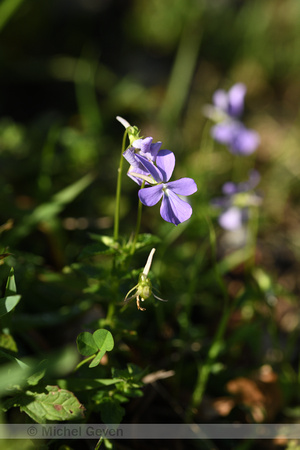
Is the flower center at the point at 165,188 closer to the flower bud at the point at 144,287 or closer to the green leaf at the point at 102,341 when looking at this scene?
the flower bud at the point at 144,287

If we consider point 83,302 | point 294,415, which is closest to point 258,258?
point 294,415

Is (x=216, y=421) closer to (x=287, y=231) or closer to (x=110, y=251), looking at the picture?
(x=110, y=251)

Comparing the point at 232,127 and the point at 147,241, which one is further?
the point at 232,127

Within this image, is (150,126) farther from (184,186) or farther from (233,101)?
(184,186)

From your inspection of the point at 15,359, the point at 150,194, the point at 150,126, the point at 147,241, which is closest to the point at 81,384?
the point at 15,359

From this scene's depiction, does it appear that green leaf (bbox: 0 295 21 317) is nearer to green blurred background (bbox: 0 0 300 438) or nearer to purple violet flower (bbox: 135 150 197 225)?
green blurred background (bbox: 0 0 300 438)

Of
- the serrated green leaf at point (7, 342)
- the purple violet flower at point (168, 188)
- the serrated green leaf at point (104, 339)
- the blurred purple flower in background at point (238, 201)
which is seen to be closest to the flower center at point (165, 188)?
the purple violet flower at point (168, 188)
